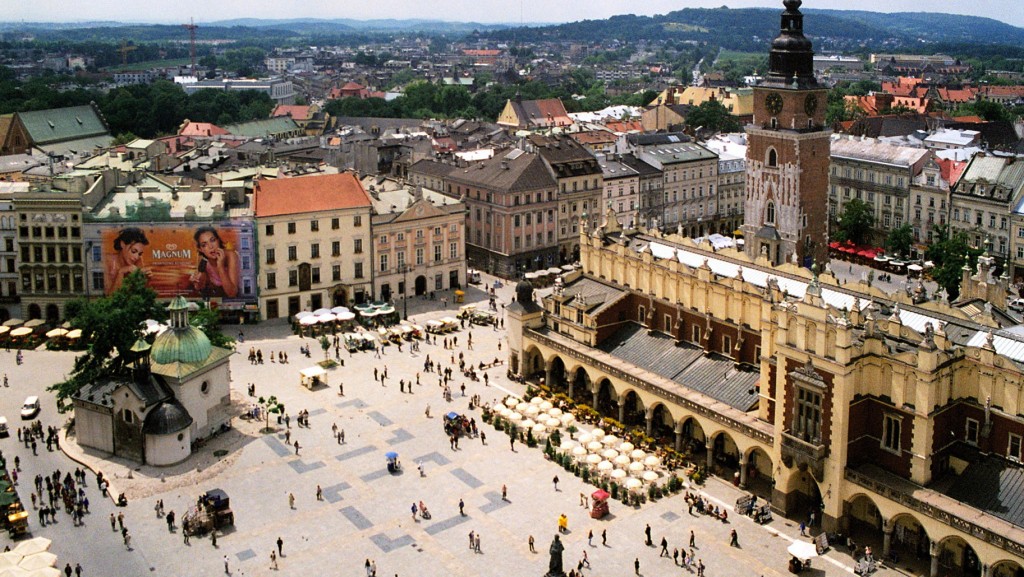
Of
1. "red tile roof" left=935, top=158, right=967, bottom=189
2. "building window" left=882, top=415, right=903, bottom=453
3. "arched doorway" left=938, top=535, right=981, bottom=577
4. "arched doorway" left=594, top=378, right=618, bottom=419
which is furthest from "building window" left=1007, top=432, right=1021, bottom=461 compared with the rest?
"red tile roof" left=935, top=158, right=967, bottom=189

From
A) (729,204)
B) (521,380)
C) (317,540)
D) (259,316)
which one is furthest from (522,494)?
(729,204)

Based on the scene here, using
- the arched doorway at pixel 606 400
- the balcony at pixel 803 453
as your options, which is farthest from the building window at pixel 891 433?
the arched doorway at pixel 606 400

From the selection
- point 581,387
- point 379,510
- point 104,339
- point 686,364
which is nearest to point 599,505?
point 379,510

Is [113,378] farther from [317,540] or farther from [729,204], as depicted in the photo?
[729,204]

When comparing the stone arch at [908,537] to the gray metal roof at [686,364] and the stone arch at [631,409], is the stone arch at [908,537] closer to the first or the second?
the gray metal roof at [686,364]

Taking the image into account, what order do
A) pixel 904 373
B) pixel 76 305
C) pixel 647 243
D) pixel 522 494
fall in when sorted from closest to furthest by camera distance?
pixel 904 373
pixel 522 494
pixel 647 243
pixel 76 305

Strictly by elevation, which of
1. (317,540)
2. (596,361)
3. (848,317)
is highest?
(848,317)

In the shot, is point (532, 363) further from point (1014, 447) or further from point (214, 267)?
point (1014, 447)
